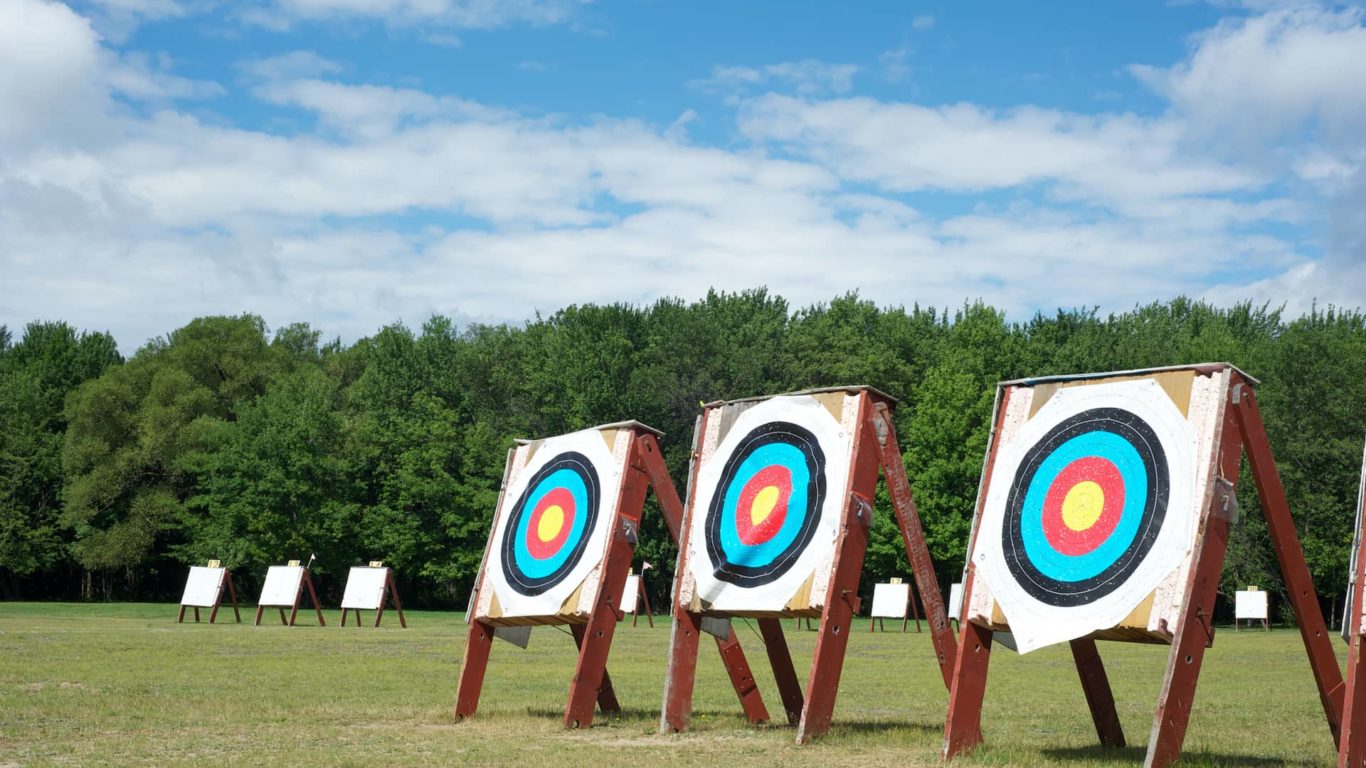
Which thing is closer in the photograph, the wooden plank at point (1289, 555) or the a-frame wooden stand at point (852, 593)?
the wooden plank at point (1289, 555)

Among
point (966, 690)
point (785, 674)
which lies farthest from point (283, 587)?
point (966, 690)

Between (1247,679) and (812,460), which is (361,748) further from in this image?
(1247,679)

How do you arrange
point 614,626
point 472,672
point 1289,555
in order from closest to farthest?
point 1289,555 < point 614,626 < point 472,672

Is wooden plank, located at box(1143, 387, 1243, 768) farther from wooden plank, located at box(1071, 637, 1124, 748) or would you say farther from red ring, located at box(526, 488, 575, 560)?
red ring, located at box(526, 488, 575, 560)

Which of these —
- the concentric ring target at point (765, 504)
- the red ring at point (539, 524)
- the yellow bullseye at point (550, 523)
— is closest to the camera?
the concentric ring target at point (765, 504)

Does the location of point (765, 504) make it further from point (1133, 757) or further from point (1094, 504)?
point (1133, 757)

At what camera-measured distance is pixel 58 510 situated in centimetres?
6538

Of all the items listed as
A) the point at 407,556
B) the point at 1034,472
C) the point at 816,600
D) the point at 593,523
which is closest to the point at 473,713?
the point at 593,523

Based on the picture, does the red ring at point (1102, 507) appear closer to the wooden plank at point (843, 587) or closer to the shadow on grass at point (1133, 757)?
the wooden plank at point (843, 587)

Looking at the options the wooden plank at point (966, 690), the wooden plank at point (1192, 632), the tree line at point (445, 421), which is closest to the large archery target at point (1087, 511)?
the wooden plank at point (1192, 632)

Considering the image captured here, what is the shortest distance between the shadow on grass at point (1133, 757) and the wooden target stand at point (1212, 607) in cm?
86

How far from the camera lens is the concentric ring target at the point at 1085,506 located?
9398 mm

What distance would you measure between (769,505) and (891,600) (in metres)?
31.7

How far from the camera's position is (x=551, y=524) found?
13555 millimetres
